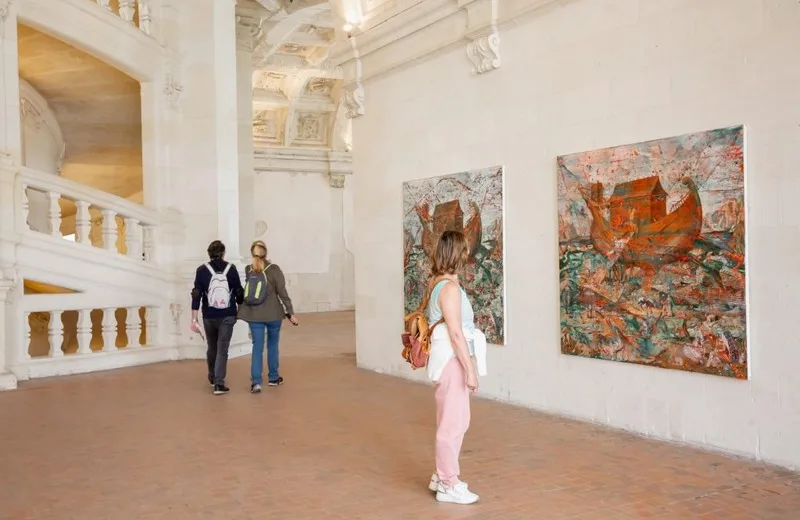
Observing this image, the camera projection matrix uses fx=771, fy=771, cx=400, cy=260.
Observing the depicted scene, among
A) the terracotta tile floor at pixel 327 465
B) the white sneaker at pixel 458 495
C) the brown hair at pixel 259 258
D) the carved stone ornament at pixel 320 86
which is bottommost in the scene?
the terracotta tile floor at pixel 327 465

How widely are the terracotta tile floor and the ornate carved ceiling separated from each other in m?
13.9

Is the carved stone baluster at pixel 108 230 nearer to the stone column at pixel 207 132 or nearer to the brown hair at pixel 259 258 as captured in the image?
the stone column at pixel 207 132

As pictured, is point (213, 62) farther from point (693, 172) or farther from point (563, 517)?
point (563, 517)

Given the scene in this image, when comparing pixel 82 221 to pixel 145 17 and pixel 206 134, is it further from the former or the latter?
pixel 145 17

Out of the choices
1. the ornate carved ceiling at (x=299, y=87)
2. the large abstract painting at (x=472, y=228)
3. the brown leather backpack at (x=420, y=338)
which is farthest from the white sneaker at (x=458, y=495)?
the ornate carved ceiling at (x=299, y=87)

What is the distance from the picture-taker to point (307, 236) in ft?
80.7

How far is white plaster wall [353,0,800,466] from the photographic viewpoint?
562 centimetres

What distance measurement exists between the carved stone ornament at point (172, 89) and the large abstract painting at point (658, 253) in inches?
305

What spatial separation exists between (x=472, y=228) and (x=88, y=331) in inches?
235

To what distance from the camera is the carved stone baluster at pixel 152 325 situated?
12.3 meters

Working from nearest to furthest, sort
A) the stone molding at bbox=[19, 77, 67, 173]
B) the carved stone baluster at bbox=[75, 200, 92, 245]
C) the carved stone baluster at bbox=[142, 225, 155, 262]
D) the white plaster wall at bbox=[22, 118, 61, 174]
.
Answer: the carved stone baluster at bbox=[75, 200, 92, 245] < the carved stone baluster at bbox=[142, 225, 155, 262] < the stone molding at bbox=[19, 77, 67, 173] < the white plaster wall at bbox=[22, 118, 61, 174]

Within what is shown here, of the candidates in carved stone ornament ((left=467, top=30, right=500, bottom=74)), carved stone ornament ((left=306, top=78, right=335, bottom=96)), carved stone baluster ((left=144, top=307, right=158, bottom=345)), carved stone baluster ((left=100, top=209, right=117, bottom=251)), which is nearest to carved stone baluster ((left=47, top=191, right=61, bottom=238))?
carved stone baluster ((left=100, top=209, right=117, bottom=251))

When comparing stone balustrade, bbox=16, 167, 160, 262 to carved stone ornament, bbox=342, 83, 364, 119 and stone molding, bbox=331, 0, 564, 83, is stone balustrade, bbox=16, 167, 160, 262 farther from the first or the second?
stone molding, bbox=331, 0, 564, 83

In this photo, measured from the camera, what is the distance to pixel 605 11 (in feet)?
23.0
